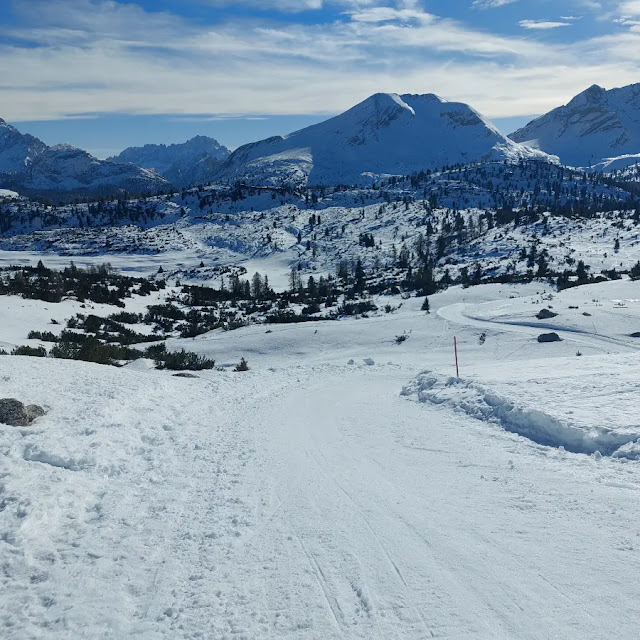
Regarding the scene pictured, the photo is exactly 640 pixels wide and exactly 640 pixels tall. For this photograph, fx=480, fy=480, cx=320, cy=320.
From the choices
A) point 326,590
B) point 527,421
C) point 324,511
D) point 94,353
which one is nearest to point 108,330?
point 94,353

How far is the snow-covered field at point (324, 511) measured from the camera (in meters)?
5.23

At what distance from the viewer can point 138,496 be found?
8.35 metres

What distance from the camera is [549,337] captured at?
96.4 ft

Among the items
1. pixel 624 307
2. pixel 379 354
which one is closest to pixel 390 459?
pixel 379 354

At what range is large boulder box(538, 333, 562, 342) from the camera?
29.2m

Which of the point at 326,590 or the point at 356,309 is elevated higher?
the point at 326,590

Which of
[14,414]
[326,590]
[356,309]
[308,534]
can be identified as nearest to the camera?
[326,590]

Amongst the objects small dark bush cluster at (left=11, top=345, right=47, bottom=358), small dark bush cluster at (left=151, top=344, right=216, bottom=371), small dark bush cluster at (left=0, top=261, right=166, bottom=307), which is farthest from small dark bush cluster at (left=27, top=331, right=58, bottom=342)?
small dark bush cluster at (left=0, top=261, right=166, bottom=307)

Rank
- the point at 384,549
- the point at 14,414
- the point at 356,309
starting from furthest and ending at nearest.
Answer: the point at 356,309
the point at 14,414
the point at 384,549

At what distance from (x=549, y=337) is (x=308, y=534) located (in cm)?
2660

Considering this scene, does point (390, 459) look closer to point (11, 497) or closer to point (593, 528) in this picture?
point (593, 528)

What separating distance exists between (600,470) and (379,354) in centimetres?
2256

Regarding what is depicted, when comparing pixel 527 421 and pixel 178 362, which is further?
pixel 178 362

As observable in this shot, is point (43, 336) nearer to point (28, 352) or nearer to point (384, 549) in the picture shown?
point (28, 352)
